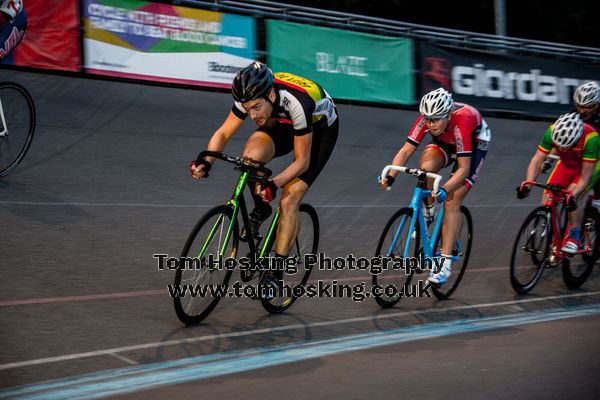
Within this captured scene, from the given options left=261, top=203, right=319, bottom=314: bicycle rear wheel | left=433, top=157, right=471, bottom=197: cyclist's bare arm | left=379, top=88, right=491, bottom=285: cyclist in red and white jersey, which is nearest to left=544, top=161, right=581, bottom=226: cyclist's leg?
left=379, top=88, right=491, bottom=285: cyclist in red and white jersey

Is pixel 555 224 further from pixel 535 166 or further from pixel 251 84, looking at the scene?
pixel 251 84

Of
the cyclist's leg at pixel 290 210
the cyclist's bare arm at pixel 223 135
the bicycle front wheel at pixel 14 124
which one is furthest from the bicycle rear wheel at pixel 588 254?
the bicycle front wheel at pixel 14 124

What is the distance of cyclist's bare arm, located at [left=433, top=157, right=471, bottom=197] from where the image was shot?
6.62m

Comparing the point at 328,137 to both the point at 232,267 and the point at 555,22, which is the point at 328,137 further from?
the point at 555,22

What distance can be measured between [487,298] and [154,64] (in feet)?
27.7

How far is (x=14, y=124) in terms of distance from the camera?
7980 mm

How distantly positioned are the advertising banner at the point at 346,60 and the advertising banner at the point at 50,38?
377cm

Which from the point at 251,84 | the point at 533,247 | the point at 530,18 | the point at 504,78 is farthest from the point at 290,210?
the point at 530,18

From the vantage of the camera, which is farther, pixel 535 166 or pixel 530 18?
pixel 530 18

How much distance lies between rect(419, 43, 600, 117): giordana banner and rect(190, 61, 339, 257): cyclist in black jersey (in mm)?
11640

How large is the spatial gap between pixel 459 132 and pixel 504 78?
503 inches

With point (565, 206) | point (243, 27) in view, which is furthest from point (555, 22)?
point (565, 206)

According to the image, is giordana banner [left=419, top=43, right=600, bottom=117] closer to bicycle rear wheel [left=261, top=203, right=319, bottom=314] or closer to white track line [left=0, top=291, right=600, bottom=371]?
white track line [left=0, top=291, right=600, bottom=371]

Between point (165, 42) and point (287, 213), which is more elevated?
point (165, 42)
